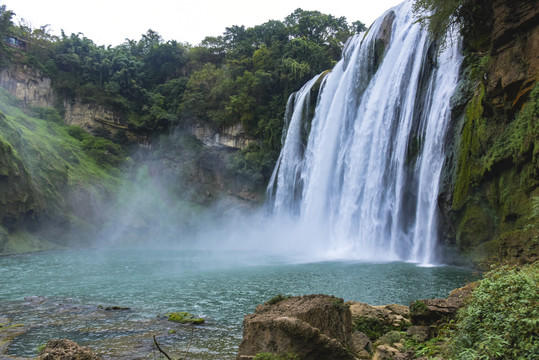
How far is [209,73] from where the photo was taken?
43.5 m

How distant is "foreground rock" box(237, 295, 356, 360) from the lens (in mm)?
4746

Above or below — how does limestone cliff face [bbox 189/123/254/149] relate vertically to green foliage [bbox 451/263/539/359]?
above

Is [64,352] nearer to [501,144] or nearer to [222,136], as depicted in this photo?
[501,144]

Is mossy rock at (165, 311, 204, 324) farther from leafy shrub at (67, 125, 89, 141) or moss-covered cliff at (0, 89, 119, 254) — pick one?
leafy shrub at (67, 125, 89, 141)

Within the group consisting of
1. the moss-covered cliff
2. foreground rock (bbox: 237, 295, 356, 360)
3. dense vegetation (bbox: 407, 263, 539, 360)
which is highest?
the moss-covered cliff

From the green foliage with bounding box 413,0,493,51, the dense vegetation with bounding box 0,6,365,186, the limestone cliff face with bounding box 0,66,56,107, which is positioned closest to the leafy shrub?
the dense vegetation with bounding box 0,6,365,186

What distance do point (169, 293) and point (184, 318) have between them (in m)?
3.44

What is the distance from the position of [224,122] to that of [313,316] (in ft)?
119

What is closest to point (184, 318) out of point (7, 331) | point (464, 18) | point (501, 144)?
point (7, 331)

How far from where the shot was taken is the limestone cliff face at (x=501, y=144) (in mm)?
12148

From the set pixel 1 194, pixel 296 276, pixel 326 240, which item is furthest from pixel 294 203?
pixel 1 194

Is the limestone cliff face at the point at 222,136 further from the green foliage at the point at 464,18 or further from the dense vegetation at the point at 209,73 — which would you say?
the green foliage at the point at 464,18

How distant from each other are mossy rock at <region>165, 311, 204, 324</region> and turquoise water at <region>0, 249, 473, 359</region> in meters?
0.20

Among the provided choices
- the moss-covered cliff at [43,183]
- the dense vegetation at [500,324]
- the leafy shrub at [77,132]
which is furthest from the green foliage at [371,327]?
the leafy shrub at [77,132]
